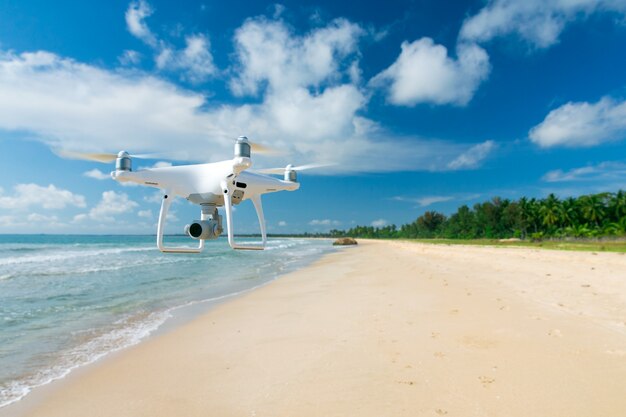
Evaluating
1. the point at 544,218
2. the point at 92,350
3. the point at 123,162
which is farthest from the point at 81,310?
the point at 544,218

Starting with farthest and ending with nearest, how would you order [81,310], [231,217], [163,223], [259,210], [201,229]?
[81,310]
[259,210]
[163,223]
[201,229]
[231,217]

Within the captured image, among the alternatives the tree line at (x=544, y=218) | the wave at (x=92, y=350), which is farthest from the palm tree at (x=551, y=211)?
the wave at (x=92, y=350)

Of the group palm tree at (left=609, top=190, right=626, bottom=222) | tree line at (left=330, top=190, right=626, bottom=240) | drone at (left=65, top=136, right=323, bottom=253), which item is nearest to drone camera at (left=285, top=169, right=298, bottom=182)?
drone at (left=65, top=136, right=323, bottom=253)

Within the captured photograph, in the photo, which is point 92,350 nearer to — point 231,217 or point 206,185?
point 206,185

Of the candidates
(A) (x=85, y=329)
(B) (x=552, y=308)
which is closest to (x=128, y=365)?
(A) (x=85, y=329)

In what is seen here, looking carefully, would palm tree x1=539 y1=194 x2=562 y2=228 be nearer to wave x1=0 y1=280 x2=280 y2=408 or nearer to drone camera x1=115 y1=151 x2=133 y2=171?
wave x1=0 y1=280 x2=280 y2=408

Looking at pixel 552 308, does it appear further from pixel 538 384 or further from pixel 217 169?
pixel 217 169

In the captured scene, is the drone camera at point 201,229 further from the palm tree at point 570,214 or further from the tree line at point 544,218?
the palm tree at point 570,214
